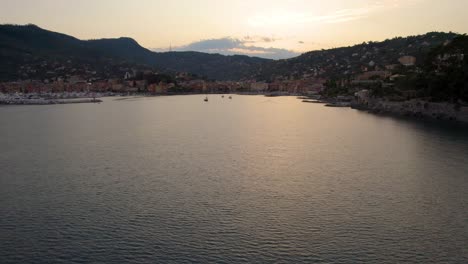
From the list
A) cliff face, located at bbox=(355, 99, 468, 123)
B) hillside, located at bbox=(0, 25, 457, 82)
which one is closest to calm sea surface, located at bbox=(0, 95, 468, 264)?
cliff face, located at bbox=(355, 99, 468, 123)

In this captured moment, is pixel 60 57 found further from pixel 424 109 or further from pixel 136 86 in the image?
pixel 424 109

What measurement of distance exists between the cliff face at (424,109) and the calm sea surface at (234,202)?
11.9 meters

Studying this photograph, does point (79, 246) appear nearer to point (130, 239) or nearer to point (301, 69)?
point (130, 239)

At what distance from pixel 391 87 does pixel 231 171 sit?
4265 cm

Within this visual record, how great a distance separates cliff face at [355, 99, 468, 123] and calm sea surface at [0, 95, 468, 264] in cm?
1190

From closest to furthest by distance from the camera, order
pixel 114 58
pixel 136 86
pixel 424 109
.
A: pixel 424 109 → pixel 136 86 → pixel 114 58

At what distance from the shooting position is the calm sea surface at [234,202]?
10.3 metres

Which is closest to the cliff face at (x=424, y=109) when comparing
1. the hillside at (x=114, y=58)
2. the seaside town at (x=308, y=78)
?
the seaside town at (x=308, y=78)

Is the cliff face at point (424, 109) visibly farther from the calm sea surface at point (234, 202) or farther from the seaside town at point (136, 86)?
the seaside town at point (136, 86)

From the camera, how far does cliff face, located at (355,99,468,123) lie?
37156 millimetres

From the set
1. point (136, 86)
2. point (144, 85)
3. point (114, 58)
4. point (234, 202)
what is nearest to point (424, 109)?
point (234, 202)

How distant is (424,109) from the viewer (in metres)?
41.7

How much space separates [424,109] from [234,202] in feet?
110

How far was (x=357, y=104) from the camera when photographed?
61.5 meters
